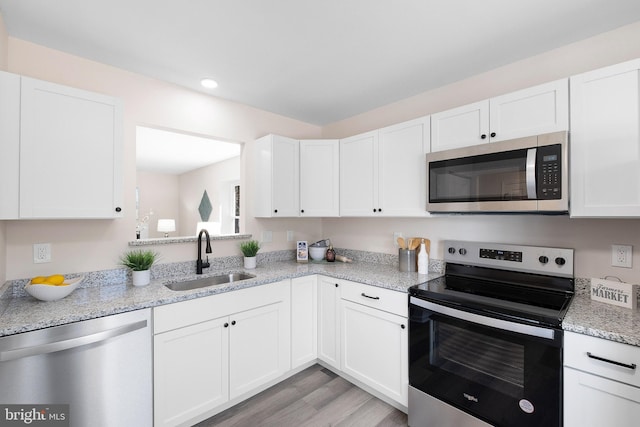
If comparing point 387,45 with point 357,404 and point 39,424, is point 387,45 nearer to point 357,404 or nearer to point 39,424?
point 357,404

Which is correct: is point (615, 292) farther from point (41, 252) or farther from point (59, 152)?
point (41, 252)

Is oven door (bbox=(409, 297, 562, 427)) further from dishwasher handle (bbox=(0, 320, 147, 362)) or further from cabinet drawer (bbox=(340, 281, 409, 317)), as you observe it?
dishwasher handle (bbox=(0, 320, 147, 362))

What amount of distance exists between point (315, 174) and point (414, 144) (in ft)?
3.30

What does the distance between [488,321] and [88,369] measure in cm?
204

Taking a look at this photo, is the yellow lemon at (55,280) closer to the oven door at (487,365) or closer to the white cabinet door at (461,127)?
the oven door at (487,365)

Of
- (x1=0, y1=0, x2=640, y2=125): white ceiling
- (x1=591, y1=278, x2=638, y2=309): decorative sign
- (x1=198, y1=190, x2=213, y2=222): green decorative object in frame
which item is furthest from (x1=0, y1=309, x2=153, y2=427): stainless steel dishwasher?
(x1=198, y1=190, x2=213, y2=222): green decorative object in frame

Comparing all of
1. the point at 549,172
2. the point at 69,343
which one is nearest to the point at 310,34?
the point at 549,172

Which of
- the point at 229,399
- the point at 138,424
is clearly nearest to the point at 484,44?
the point at 229,399

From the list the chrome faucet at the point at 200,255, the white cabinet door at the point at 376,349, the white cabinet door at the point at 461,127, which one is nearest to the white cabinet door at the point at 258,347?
the white cabinet door at the point at 376,349

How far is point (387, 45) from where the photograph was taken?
179cm

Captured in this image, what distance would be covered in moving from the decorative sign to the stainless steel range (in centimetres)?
13

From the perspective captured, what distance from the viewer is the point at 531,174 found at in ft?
5.16

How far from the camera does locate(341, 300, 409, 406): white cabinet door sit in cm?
192

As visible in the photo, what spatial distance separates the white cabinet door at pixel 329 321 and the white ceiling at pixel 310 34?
5.53 ft
